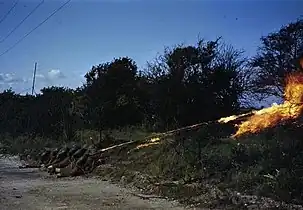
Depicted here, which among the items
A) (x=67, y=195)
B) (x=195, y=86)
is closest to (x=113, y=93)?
(x=195, y=86)

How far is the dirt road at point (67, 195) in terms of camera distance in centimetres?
1263

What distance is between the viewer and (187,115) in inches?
1109

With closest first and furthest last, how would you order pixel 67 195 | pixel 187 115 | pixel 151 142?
pixel 67 195 → pixel 151 142 → pixel 187 115

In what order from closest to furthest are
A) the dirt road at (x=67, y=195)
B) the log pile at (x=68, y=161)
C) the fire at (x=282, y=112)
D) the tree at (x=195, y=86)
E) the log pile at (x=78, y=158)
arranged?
the dirt road at (x=67, y=195) → the fire at (x=282, y=112) → the log pile at (x=78, y=158) → the log pile at (x=68, y=161) → the tree at (x=195, y=86)

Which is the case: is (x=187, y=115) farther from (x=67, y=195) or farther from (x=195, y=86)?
(x=67, y=195)

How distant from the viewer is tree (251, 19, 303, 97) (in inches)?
978

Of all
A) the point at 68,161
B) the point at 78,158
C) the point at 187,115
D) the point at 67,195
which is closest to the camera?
the point at 67,195

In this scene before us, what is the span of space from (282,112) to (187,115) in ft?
44.6

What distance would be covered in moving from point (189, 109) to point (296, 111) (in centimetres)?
1421

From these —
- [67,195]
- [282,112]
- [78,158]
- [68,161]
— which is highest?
[282,112]

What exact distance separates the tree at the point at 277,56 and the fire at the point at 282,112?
27.6 ft

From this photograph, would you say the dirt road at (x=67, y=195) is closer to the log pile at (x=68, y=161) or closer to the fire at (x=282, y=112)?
the log pile at (x=68, y=161)

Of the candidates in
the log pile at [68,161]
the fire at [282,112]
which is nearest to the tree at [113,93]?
the log pile at [68,161]

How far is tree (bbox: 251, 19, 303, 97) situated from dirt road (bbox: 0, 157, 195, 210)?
11376 mm
